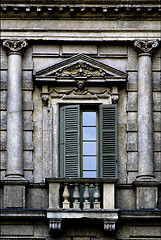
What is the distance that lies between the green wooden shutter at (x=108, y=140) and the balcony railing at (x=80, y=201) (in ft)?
2.15

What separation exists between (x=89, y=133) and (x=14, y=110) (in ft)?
7.49

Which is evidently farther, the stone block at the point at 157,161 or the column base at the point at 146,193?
the stone block at the point at 157,161

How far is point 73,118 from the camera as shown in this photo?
3434 centimetres

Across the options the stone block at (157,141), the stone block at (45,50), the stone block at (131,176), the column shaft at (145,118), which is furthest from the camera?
the stone block at (45,50)

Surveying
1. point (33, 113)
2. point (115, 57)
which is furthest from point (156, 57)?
point (33, 113)

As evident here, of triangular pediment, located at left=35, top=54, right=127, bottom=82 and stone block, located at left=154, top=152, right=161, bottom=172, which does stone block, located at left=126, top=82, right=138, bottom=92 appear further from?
stone block, located at left=154, top=152, right=161, bottom=172

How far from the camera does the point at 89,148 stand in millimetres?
34469

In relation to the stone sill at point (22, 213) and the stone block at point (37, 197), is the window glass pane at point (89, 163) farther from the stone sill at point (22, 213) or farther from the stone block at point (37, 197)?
the stone sill at point (22, 213)

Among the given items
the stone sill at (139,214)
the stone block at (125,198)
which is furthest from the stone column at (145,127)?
the stone sill at (139,214)

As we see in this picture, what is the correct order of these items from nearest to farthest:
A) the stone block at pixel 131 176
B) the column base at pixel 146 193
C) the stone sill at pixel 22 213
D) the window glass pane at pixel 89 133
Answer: the stone sill at pixel 22 213 < the column base at pixel 146 193 < the stone block at pixel 131 176 < the window glass pane at pixel 89 133

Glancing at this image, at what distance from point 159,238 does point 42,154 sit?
407 cm

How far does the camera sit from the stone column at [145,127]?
3356 centimetres

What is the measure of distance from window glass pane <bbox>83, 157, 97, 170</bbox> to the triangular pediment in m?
2.28

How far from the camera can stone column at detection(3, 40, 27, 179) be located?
33.7 m
